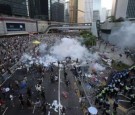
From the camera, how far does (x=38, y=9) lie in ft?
377

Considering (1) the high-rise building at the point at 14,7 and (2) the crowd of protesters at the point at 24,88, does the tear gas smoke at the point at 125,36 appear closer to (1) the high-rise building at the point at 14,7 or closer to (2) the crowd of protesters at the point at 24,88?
(2) the crowd of protesters at the point at 24,88

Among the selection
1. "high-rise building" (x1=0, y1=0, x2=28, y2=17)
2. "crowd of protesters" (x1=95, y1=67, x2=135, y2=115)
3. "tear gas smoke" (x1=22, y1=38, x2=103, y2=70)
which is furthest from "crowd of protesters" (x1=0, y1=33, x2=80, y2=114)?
"high-rise building" (x1=0, y1=0, x2=28, y2=17)

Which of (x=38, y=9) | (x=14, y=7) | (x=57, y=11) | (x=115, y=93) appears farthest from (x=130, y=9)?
(x=115, y=93)

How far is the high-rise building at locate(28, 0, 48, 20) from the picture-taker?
4124 inches

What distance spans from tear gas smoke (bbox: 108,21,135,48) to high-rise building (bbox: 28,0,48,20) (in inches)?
2474

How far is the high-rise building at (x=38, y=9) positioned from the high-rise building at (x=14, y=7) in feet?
53.4

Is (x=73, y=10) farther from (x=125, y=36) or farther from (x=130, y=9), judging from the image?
(x=125, y=36)

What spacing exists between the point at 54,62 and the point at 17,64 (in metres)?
6.89

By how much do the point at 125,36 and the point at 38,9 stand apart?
7886cm

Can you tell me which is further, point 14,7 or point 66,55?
point 14,7

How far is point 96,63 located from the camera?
3072 centimetres

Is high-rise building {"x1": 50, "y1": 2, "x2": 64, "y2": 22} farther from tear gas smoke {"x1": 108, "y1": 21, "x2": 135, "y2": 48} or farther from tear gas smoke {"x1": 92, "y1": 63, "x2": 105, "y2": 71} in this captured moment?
tear gas smoke {"x1": 92, "y1": 63, "x2": 105, "y2": 71}

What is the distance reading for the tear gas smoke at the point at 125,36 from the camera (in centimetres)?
4877

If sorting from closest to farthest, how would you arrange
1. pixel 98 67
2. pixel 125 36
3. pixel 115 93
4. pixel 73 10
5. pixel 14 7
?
pixel 115 93 → pixel 98 67 → pixel 125 36 → pixel 14 7 → pixel 73 10
